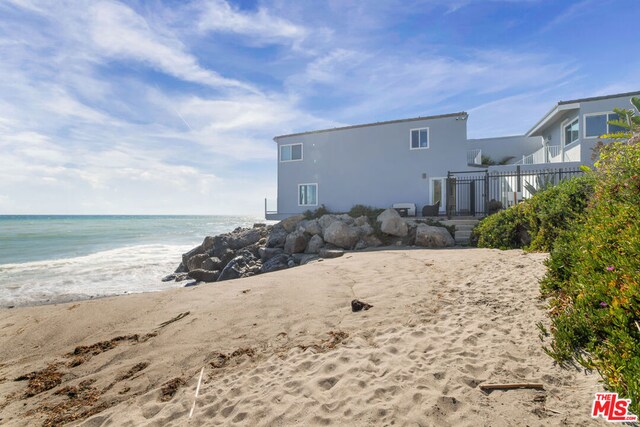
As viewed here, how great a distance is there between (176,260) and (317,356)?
784 inches

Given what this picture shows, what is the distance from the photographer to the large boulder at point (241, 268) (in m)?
14.3

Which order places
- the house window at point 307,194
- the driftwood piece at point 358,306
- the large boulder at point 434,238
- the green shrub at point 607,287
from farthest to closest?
the house window at point 307,194 < the large boulder at point 434,238 < the driftwood piece at point 358,306 < the green shrub at point 607,287

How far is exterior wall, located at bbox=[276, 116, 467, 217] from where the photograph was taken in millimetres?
19938

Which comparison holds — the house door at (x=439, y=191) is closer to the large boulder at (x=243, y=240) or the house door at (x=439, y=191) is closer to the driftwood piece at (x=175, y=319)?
the large boulder at (x=243, y=240)

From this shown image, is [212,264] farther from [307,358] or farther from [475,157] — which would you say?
[475,157]

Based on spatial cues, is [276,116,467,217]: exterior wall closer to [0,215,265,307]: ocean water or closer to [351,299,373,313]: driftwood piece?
[0,215,265,307]: ocean water

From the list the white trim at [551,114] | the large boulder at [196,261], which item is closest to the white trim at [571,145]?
the white trim at [551,114]

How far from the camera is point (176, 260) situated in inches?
855

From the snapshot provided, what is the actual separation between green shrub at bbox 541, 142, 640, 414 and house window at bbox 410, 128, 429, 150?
15.7 meters

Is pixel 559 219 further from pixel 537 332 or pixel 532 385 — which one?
pixel 532 385

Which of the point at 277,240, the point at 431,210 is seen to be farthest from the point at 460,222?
the point at 277,240

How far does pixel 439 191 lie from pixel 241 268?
12.3 meters

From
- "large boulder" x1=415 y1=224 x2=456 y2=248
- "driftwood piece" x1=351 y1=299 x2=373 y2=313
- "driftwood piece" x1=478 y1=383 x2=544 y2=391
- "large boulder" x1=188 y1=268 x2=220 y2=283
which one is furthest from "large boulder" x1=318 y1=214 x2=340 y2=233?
"driftwood piece" x1=478 y1=383 x2=544 y2=391

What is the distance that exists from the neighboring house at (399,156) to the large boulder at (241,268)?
833 centimetres
